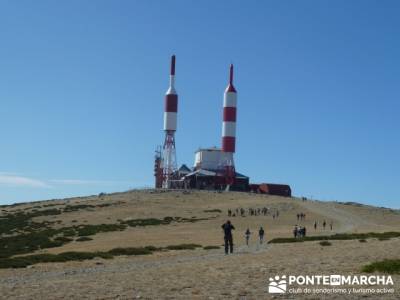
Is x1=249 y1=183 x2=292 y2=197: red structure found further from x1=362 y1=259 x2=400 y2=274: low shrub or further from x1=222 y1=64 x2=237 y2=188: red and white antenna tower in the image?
x1=362 y1=259 x2=400 y2=274: low shrub

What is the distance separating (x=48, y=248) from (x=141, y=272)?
80.2 ft

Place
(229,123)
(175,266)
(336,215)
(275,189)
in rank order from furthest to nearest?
(275,189), (229,123), (336,215), (175,266)

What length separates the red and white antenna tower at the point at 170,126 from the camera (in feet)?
382

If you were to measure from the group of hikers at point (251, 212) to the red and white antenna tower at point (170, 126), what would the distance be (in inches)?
1390

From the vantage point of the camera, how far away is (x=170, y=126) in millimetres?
116500

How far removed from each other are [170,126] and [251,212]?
133ft

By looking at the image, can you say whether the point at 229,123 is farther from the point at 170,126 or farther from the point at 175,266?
the point at 175,266

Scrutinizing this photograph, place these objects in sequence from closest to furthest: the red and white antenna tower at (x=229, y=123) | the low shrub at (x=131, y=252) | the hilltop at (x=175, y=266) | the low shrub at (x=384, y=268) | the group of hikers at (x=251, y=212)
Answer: the hilltop at (x=175, y=266)
the low shrub at (x=384, y=268)
the low shrub at (x=131, y=252)
the group of hikers at (x=251, y=212)
the red and white antenna tower at (x=229, y=123)

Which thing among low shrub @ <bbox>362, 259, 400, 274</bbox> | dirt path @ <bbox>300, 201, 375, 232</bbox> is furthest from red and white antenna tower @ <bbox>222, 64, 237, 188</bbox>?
low shrub @ <bbox>362, 259, 400, 274</bbox>

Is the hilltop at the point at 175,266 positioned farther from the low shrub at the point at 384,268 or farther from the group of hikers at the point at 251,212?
the group of hikers at the point at 251,212

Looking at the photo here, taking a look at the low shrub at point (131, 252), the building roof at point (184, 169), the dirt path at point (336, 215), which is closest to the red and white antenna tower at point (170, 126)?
the building roof at point (184, 169)

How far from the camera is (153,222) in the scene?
7006cm

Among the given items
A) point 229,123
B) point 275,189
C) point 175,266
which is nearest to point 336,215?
point 229,123

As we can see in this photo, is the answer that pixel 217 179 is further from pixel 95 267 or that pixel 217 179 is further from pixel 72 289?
pixel 72 289
